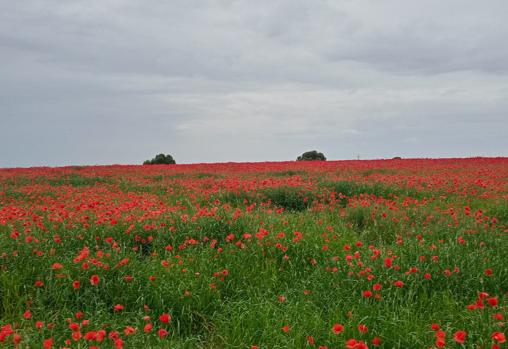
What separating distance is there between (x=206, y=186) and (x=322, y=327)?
968 cm

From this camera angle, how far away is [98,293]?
14.9ft

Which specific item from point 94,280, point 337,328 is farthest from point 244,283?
point 337,328

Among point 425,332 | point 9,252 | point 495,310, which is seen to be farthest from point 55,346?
point 495,310

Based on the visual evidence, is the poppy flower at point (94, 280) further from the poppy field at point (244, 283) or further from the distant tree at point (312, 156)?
the distant tree at point (312, 156)

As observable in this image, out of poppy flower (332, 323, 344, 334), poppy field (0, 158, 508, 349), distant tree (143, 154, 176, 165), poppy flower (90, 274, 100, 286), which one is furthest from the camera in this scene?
distant tree (143, 154, 176, 165)

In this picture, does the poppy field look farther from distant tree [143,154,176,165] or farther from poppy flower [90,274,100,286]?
distant tree [143,154,176,165]

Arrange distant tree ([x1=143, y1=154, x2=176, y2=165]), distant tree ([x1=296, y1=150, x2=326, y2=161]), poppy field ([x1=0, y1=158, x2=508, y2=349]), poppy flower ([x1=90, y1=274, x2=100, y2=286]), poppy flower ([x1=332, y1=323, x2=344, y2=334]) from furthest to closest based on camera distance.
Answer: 1. distant tree ([x1=296, y1=150, x2=326, y2=161])
2. distant tree ([x1=143, y1=154, x2=176, y2=165])
3. poppy flower ([x1=90, y1=274, x2=100, y2=286])
4. poppy field ([x1=0, y1=158, x2=508, y2=349])
5. poppy flower ([x1=332, y1=323, x2=344, y2=334])

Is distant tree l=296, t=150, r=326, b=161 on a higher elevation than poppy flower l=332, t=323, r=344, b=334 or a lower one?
higher

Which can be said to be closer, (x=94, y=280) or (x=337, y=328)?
(x=337, y=328)

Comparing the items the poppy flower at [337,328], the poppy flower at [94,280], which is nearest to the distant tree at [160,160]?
the poppy flower at [94,280]

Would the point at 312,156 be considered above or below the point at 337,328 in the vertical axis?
above

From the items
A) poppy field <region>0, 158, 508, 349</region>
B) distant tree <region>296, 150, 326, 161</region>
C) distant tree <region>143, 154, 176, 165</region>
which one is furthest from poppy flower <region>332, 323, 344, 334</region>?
distant tree <region>296, 150, 326, 161</region>

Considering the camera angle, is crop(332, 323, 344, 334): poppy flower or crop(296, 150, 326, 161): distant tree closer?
crop(332, 323, 344, 334): poppy flower

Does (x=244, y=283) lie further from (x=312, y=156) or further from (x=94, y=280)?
(x=312, y=156)
